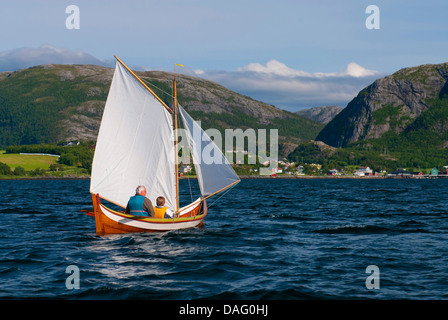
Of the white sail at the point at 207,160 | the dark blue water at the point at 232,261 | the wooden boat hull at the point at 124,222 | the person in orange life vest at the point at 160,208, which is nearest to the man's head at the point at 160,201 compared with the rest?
the person in orange life vest at the point at 160,208

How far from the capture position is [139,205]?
29.0 m

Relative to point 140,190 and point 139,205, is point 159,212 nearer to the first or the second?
point 139,205

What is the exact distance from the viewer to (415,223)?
36281 millimetres

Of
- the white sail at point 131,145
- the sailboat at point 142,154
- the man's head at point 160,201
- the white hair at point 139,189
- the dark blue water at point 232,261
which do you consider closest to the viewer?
the dark blue water at point 232,261

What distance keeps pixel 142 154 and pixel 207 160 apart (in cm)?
435

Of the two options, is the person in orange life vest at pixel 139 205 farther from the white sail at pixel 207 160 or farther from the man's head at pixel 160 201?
the white sail at pixel 207 160

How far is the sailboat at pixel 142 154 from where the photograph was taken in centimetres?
3025

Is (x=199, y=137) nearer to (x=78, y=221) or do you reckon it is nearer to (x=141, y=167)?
(x=141, y=167)

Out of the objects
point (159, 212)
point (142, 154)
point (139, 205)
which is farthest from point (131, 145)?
point (159, 212)

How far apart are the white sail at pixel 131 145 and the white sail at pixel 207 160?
1.61 meters

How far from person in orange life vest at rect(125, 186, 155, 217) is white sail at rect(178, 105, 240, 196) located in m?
4.06

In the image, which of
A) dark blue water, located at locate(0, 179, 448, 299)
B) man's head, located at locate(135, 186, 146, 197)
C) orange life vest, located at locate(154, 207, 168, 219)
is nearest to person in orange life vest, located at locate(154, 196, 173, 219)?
orange life vest, located at locate(154, 207, 168, 219)

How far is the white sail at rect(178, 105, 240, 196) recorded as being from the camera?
31.2m
